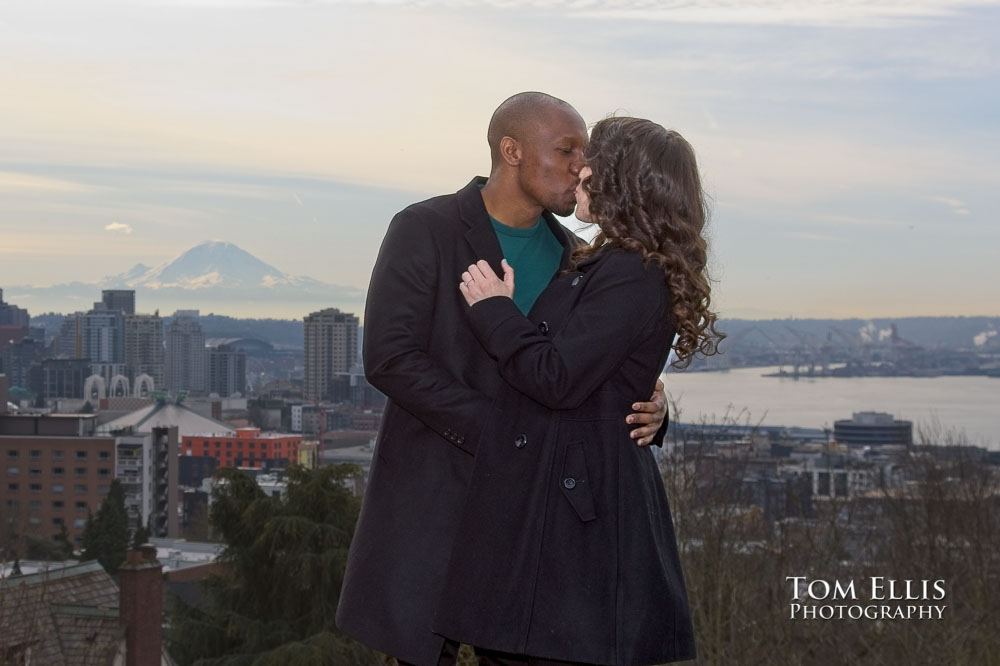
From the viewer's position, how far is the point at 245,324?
2393 inches

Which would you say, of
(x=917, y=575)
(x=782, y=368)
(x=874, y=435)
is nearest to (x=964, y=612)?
(x=917, y=575)

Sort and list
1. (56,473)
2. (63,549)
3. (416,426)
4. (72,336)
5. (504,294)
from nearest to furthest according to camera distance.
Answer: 1. (504,294)
2. (416,426)
3. (63,549)
4. (56,473)
5. (72,336)

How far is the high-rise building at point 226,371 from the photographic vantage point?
61.8 metres

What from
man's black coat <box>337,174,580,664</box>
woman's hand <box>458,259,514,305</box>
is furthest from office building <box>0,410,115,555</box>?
woman's hand <box>458,259,514,305</box>

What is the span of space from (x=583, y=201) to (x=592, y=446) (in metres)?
0.42

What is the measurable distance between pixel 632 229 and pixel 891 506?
12442 millimetres

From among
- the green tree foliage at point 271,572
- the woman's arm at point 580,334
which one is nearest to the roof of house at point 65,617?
the green tree foliage at point 271,572

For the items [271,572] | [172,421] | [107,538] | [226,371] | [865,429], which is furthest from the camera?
[226,371]

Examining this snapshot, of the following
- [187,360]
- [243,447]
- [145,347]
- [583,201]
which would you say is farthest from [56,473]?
[583,201]

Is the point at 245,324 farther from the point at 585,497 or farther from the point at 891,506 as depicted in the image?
the point at 585,497

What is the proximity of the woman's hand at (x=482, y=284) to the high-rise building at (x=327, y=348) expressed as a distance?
4251 cm

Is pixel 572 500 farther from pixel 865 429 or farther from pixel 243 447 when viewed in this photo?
pixel 243 447

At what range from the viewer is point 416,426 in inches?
82.1

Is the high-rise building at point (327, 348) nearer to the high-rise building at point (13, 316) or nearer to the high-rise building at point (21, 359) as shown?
the high-rise building at point (21, 359)
